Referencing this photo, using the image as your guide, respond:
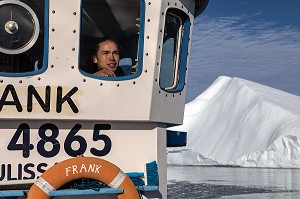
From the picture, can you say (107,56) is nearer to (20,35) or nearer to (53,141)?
(20,35)

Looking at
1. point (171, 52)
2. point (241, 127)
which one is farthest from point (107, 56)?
point (241, 127)

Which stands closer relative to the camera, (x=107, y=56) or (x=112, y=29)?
(x=107, y=56)

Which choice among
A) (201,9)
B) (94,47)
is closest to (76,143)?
(94,47)

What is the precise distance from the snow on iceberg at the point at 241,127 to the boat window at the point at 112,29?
61.2 meters

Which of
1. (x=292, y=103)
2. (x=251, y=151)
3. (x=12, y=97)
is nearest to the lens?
(x=12, y=97)

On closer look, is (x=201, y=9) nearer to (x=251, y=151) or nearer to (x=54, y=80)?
(x=54, y=80)

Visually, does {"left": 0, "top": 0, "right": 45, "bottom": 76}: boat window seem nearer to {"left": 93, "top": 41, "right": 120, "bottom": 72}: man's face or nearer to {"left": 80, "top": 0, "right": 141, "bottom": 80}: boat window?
{"left": 80, "top": 0, "right": 141, "bottom": 80}: boat window

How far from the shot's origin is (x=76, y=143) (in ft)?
15.8

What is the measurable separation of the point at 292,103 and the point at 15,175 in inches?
3312

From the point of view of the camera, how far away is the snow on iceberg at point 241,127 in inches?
2628

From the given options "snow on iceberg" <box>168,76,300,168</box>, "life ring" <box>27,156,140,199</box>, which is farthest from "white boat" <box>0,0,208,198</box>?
"snow on iceberg" <box>168,76,300,168</box>

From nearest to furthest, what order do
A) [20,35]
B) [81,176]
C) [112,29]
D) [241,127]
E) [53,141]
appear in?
[81,176]
[20,35]
[53,141]
[112,29]
[241,127]

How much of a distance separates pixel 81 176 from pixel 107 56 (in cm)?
134

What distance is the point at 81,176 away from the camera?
4.49 meters
